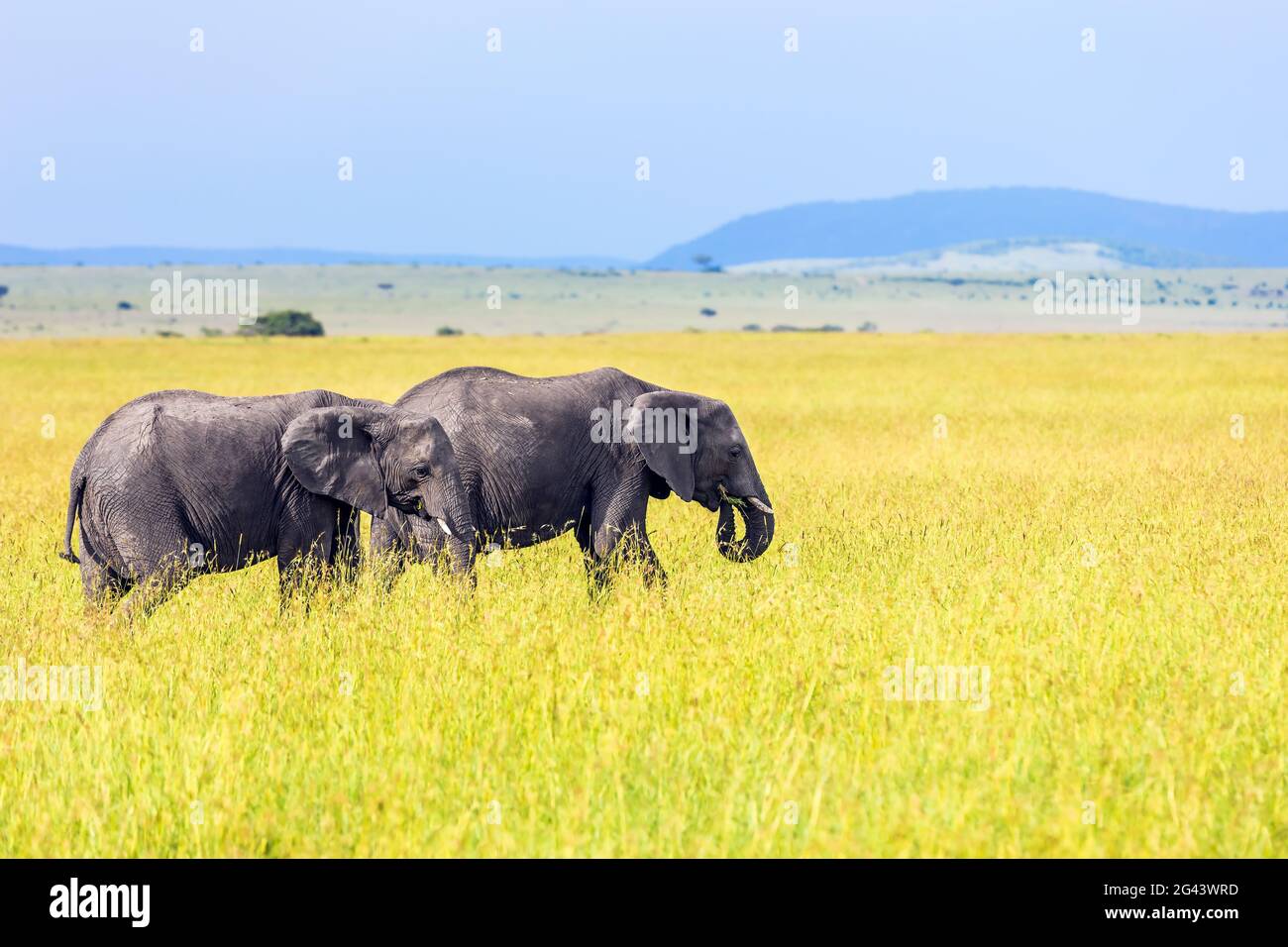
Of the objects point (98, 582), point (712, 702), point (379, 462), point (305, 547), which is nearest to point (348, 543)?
Answer: point (305, 547)

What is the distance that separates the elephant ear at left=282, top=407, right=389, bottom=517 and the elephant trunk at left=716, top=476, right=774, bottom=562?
2577 millimetres

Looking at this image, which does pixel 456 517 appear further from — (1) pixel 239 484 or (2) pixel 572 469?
(1) pixel 239 484

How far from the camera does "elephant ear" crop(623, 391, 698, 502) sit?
9.05m

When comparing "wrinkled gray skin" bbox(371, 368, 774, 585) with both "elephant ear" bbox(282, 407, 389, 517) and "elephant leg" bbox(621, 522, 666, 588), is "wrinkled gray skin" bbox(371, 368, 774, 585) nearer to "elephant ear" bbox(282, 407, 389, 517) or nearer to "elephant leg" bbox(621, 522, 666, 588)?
"elephant leg" bbox(621, 522, 666, 588)

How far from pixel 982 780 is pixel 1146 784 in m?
0.56

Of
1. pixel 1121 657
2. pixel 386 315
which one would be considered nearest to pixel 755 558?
pixel 1121 657

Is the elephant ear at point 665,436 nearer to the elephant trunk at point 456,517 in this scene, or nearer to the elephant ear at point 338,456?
the elephant trunk at point 456,517

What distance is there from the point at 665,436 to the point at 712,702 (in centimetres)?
351

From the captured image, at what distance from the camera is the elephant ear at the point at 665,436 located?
905 cm

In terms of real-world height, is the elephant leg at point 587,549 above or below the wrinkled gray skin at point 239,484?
below

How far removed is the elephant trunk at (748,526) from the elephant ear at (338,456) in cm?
258

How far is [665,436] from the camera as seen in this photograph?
358 inches

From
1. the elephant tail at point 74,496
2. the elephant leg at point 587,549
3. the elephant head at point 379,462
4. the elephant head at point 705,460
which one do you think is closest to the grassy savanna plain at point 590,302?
the elephant leg at point 587,549

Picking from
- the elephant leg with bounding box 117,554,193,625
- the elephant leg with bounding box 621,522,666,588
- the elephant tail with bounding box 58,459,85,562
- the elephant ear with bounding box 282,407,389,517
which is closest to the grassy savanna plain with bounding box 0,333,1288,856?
the elephant leg with bounding box 117,554,193,625
